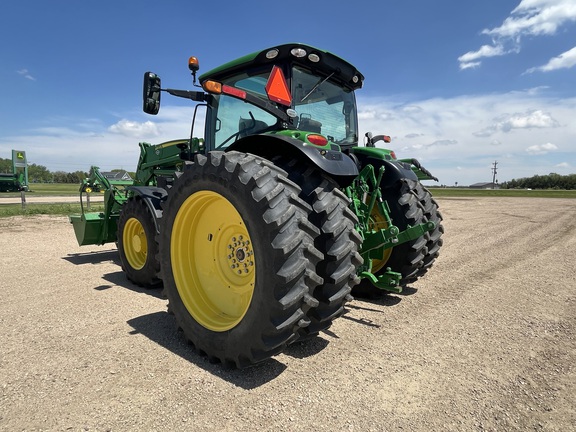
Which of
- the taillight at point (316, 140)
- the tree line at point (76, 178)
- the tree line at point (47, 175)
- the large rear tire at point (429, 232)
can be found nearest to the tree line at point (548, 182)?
the tree line at point (76, 178)

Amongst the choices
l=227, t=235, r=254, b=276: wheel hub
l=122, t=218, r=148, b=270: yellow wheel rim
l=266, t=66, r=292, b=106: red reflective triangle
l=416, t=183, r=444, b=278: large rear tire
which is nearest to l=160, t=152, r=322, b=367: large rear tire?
l=227, t=235, r=254, b=276: wheel hub

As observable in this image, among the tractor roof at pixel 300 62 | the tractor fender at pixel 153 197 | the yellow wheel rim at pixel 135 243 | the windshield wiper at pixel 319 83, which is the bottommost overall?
the yellow wheel rim at pixel 135 243

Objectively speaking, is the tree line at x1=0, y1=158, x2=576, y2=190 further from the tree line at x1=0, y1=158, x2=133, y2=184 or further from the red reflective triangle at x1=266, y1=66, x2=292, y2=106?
the red reflective triangle at x1=266, y1=66, x2=292, y2=106

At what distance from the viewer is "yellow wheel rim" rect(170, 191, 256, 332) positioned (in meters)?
2.78

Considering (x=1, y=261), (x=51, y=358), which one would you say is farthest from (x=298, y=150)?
(x=1, y=261)

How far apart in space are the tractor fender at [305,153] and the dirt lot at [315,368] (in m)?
1.40

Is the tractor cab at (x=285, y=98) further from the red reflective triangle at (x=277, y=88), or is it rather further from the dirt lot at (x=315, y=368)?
the dirt lot at (x=315, y=368)

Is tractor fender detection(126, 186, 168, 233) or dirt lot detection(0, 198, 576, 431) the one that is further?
tractor fender detection(126, 186, 168, 233)

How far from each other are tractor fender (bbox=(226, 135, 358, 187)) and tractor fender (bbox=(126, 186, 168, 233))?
70.4 inches

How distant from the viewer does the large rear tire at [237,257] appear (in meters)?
2.23

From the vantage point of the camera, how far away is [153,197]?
14.9ft

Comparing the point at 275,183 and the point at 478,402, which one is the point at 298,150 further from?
the point at 478,402

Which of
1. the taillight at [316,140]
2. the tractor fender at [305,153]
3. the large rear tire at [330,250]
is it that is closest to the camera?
the large rear tire at [330,250]

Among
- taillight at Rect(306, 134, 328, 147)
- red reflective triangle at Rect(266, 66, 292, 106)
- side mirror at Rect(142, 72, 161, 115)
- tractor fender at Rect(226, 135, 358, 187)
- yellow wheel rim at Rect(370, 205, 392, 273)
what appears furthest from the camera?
yellow wheel rim at Rect(370, 205, 392, 273)
